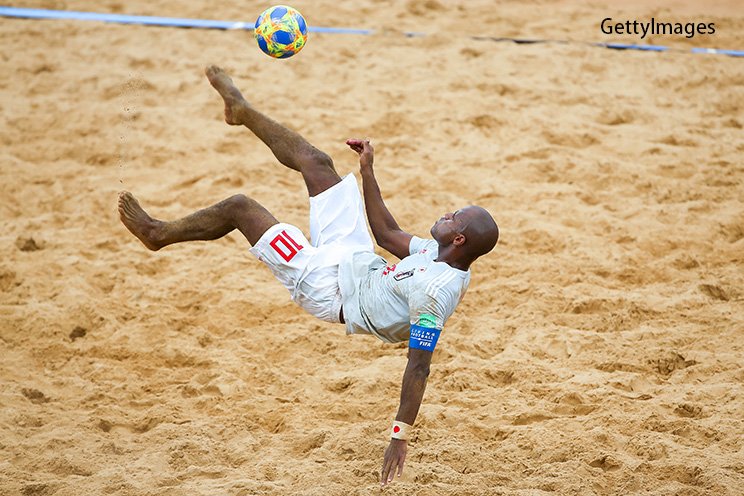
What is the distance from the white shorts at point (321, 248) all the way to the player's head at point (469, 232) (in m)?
0.51

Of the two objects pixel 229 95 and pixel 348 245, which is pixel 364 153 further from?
pixel 229 95

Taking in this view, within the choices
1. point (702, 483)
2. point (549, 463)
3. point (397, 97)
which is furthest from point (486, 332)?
point (397, 97)

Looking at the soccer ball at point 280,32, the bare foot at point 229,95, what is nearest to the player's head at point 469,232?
the bare foot at point 229,95

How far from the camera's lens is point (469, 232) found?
4270 mm

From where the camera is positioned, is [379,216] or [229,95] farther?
[229,95]

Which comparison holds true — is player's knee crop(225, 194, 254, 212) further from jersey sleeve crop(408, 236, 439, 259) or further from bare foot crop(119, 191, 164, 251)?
jersey sleeve crop(408, 236, 439, 259)

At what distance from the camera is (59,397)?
5035mm

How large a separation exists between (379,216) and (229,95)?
1060 millimetres

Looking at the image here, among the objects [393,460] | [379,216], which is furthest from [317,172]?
[393,460]

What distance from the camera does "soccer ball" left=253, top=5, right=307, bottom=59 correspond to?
5.09 m

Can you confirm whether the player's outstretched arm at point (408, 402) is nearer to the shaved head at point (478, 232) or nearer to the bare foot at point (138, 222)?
the shaved head at point (478, 232)

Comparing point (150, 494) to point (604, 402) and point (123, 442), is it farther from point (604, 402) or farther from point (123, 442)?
point (604, 402)

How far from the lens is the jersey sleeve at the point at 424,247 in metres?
4.45

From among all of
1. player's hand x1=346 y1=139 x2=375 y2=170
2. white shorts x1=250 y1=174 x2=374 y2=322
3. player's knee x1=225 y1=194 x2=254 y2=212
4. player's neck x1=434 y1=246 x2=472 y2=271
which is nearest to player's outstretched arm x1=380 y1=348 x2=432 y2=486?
player's neck x1=434 y1=246 x2=472 y2=271
